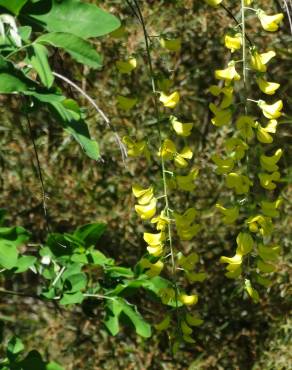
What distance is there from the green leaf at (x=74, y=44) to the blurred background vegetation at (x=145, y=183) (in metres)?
1.33

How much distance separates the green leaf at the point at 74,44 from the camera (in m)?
0.99

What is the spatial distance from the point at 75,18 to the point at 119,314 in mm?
626

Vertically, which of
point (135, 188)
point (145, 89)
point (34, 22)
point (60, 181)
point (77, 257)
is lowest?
point (60, 181)

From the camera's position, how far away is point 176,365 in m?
2.42

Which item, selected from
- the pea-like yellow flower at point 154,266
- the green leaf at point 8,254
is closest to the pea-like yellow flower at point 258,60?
the pea-like yellow flower at point 154,266

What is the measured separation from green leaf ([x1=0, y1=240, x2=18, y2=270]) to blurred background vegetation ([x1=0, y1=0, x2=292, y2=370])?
981mm

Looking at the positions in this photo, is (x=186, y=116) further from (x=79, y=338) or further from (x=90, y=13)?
(x=90, y=13)

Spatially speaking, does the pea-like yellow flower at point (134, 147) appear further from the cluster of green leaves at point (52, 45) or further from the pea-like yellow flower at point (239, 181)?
the cluster of green leaves at point (52, 45)

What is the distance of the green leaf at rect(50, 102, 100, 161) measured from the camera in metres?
1.01

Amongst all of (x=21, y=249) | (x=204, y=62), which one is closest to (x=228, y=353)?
(x=21, y=249)

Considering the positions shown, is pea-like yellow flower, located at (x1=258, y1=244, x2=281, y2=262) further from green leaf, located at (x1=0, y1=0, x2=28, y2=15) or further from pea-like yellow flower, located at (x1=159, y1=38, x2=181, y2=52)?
green leaf, located at (x1=0, y1=0, x2=28, y2=15)

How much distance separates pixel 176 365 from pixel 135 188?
1.17 metres

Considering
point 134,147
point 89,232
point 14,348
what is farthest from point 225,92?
point 14,348

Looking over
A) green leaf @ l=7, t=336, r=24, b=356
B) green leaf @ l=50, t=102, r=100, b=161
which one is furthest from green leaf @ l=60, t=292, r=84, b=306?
green leaf @ l=50, t=102, r=100, b=161
